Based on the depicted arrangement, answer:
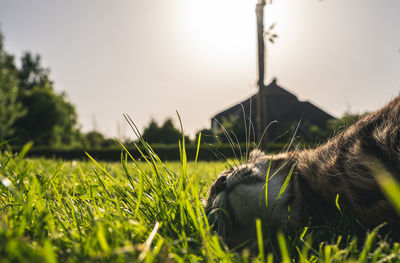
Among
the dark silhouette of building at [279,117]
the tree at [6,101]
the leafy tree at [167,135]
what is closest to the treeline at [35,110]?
the tree at [6,101]

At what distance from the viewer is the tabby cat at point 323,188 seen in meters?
1.00

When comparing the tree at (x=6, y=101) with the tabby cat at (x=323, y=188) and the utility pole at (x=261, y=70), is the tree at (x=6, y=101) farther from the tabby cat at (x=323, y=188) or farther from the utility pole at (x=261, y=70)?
the tabby cat at (x=323, y=188)

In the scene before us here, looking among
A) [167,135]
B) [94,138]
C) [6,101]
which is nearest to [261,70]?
[167,135]

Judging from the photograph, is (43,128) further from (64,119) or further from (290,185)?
(290,185)

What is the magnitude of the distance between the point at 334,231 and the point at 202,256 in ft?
1.86

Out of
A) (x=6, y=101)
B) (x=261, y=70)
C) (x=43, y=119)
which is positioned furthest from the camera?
(x=43, y=119)

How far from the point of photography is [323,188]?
46.0 inches

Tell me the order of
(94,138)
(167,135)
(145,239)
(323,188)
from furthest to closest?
1. (94,138)
2. (167,135)
3. (323,188)
4. (145,239)

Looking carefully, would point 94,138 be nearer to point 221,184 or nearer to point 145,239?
point 221,184

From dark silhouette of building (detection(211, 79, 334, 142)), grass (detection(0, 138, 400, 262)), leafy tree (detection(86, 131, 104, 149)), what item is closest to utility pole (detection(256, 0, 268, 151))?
dark silhouette of building (detection(211, 79, 334, 142))

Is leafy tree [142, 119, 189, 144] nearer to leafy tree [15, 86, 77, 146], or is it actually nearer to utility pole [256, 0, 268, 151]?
utility pole [256, 0, 268, 151]

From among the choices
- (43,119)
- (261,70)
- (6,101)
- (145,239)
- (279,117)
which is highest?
(6,101)

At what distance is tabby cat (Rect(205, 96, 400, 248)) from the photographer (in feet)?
3.28

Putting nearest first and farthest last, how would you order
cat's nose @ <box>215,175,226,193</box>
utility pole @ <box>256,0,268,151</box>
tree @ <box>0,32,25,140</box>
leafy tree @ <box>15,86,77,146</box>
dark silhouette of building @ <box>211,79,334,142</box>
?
cat's nose @ <box>215,175,226,193</box>
dark silhouette of building @ <box>211,79,334,142</box>
utility pole @ <box>256,0,268,151</box>
tree @ <box>0,32,25,140</box>
leafy tree @ <box>15,86,77,146</box>
